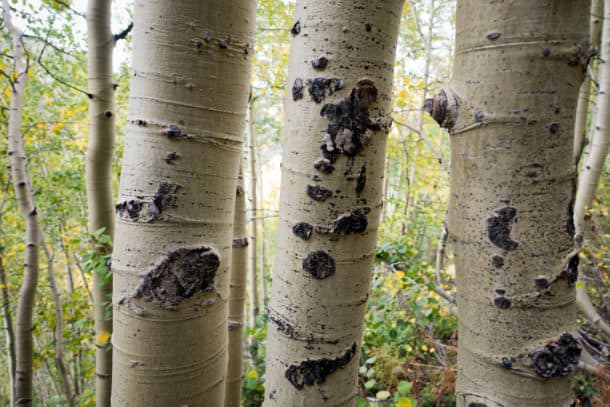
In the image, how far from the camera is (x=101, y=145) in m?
2.26

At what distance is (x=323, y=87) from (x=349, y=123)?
94 millimetres

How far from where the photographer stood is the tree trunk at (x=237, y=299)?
2078mm

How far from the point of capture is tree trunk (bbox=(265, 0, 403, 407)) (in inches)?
28.5

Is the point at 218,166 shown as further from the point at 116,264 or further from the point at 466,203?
the point at 466,203

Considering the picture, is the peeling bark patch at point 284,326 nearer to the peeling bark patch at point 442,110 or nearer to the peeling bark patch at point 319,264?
the peeling bark patch at point 319,264

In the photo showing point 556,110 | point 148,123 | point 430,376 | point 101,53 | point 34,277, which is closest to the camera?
point 556,110

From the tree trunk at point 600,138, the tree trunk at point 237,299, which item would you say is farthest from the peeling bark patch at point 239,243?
the tree trunk at point 600,138

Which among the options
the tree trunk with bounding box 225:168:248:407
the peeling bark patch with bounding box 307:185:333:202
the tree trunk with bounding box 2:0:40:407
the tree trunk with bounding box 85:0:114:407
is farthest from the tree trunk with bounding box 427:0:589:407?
the tree trunk with bounding box 2:0:40:407

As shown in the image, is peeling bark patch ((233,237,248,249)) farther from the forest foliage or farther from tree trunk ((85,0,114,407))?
tree trunk ((85,0,114,407))

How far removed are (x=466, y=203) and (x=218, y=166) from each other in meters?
0.62

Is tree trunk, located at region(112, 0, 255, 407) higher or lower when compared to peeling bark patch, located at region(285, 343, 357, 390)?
higher

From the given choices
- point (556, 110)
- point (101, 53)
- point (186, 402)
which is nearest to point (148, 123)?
point (186, 402)

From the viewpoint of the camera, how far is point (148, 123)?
2.82 feet

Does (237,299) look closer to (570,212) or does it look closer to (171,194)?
(171,194)
